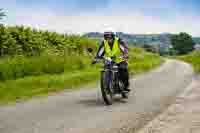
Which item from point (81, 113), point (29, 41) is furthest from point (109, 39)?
point (29, 41)

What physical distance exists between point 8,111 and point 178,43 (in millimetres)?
160015

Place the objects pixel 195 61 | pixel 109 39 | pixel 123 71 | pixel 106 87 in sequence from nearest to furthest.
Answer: pixel 106 87 < pixel 109 39 < pixel 123 71 < pixel 195 61

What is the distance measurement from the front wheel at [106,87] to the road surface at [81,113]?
0.21m

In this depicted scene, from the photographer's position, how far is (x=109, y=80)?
13.2 m

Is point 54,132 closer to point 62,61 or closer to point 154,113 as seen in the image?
point 154,113

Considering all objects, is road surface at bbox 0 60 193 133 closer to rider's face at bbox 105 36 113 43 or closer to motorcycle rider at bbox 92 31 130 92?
motorcycle rider at bbox 92 31 130 92

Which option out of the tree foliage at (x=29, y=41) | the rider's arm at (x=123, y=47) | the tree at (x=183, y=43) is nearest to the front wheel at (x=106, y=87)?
the rider's arm at (x=123, y=47)

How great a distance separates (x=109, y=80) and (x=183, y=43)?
159 metres

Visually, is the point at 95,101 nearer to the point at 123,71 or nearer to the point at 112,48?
the point at 123,71

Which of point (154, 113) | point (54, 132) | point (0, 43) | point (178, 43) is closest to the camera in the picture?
point (54, 132)

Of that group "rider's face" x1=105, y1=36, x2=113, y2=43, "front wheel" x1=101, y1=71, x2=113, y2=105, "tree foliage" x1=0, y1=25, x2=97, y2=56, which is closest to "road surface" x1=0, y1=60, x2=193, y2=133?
"front wheel" x1=101, y1=71, x2=113, y2=105

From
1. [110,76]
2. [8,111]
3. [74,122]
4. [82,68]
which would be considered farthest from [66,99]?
[82,68]

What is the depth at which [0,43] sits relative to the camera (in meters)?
26.1

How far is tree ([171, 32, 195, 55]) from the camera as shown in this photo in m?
168
